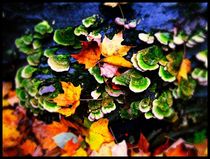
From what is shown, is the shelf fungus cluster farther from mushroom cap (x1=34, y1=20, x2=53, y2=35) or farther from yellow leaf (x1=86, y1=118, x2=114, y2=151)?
mushroom cap (x1=34, y1=20, x2=53, y2=35)

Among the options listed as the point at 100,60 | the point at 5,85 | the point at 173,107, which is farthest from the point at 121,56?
the point at 5,85

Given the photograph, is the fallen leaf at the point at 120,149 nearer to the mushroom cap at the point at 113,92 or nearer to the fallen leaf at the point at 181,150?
the fallen leaf at the point at 181,150

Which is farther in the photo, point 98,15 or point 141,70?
point 98,15

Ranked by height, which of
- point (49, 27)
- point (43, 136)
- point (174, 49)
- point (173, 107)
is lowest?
point (43, 136)

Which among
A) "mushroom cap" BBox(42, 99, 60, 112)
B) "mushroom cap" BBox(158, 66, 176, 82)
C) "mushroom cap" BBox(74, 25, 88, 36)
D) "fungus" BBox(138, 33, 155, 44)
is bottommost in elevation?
"mushroom cap" BBox(42, 99, 60, 112)

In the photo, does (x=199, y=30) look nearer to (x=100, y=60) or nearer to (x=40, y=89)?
(x=100, y=60)

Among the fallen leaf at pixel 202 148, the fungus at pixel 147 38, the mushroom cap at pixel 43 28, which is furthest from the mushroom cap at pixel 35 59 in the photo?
the fallen leaf at pixel 202 148

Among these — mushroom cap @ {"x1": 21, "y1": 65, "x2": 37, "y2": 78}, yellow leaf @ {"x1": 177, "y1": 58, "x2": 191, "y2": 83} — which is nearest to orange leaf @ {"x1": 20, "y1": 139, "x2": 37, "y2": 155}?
mushroom cap @ {"x1": 21, "y1": 65, "x2": 37, "y2": 78}
